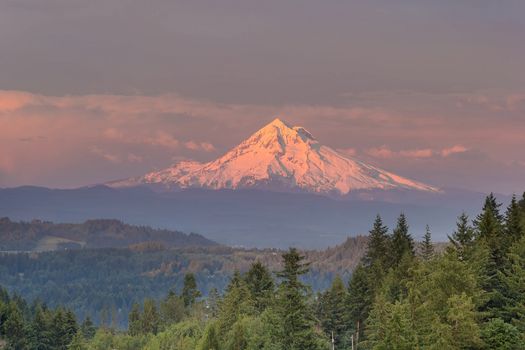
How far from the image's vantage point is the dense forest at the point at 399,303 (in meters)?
75.0

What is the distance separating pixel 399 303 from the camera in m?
79.9

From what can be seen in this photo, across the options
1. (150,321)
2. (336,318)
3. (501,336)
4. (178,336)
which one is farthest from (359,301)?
(150,321)

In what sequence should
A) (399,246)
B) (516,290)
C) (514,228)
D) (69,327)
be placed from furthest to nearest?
(69,327) → (399,246) → (514,228) → (516,290)

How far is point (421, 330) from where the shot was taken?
7794 centimetres

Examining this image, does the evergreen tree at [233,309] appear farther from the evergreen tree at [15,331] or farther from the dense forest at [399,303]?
the evergreen tree at [15,331]

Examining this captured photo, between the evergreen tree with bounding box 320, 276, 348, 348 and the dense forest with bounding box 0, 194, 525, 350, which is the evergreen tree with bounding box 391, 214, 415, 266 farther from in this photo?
the evergreen tree with bounding box 320, 276, 348, 348

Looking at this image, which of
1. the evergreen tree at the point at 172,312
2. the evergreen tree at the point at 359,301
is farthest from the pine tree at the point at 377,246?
the evergreen tree at the point at 172,312

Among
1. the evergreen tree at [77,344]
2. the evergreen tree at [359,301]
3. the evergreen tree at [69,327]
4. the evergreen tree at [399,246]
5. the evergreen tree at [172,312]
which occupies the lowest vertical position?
the evergreen tree at [77,344]

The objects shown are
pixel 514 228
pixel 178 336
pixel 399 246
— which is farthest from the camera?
pixel 178 336

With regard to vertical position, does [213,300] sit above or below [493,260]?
below

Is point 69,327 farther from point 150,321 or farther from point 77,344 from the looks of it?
point 150,321

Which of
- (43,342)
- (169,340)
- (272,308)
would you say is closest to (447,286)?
(272,308)

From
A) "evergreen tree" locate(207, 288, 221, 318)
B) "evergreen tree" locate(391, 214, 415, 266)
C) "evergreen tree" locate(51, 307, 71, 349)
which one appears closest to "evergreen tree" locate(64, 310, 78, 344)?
"evergreen tree" locate(51, 307, 71, 349)

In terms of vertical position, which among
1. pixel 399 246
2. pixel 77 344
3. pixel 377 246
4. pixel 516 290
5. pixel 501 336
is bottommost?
pixel 77 344
